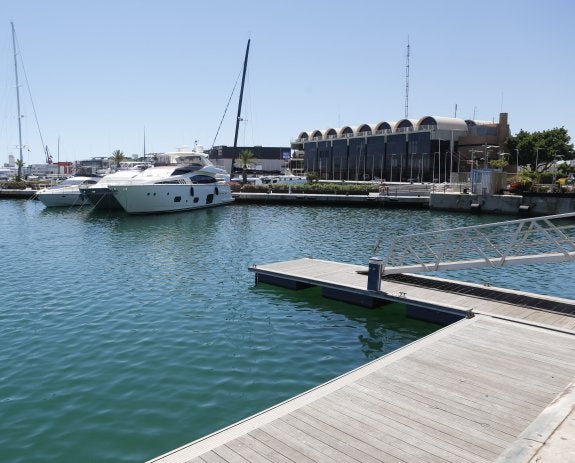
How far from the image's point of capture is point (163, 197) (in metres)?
46.3

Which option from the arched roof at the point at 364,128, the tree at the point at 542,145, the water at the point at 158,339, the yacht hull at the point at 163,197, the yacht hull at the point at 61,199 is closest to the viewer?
the water at the point at 158,339

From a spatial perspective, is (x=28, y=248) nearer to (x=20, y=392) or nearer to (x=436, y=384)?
(x=20, y=392)

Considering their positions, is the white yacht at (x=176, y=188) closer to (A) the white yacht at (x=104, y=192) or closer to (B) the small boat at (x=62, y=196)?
(A) the white yacht at (x=104, y=192)

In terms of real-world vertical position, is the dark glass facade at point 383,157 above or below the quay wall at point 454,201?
above

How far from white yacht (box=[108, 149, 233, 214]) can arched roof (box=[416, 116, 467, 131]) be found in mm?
53763

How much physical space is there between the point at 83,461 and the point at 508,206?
158 feet

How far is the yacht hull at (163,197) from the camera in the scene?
44250 millimetres

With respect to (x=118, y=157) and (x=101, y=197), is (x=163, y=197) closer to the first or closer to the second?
(x=101, y=197)

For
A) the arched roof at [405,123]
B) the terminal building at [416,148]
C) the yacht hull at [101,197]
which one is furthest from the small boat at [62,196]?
the arched roof at [405,123]

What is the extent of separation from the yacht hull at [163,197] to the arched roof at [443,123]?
57.5m

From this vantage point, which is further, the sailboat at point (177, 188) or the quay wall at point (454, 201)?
the quay wall at point (454, 201)

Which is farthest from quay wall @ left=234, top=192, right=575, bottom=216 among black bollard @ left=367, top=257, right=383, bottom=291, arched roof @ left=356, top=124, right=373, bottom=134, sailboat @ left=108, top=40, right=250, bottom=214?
arched roof @ left=356, top=124, right=373, bottom=134

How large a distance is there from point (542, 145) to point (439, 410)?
89884mm

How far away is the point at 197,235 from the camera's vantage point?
111 feet
